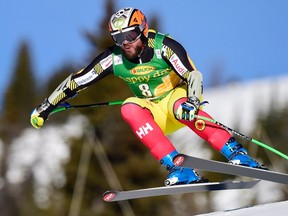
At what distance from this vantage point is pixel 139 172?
19.1m

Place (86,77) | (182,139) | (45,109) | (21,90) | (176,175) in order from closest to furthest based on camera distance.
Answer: (176,175) → (86,77) → (45,109) → (182,139) → (21,90)

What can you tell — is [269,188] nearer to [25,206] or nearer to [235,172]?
[25,206]

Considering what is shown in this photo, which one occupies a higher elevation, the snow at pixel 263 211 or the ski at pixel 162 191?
the snow at pixel 263 211

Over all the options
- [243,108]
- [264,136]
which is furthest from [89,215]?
[243,108]

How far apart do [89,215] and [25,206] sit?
159 inches

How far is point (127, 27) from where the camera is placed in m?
7.37

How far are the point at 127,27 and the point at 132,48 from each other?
0.18m

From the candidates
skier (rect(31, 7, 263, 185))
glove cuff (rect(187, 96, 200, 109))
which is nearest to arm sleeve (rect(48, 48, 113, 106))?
skier (rect(31, 7, 263, 185))

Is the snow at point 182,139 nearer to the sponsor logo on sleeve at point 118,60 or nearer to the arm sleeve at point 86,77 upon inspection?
the arm sleeve at point 86,77

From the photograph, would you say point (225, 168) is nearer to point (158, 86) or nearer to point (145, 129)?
point (145, 129)

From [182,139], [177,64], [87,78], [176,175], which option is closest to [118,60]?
[87,78]

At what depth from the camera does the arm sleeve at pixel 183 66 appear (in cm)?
733

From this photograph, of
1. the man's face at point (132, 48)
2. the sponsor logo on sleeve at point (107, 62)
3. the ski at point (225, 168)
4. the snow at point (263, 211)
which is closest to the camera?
the snow at point (263, 211)

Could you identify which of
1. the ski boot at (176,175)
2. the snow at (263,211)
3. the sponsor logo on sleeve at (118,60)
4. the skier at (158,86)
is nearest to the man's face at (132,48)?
the skier at (158,86)
